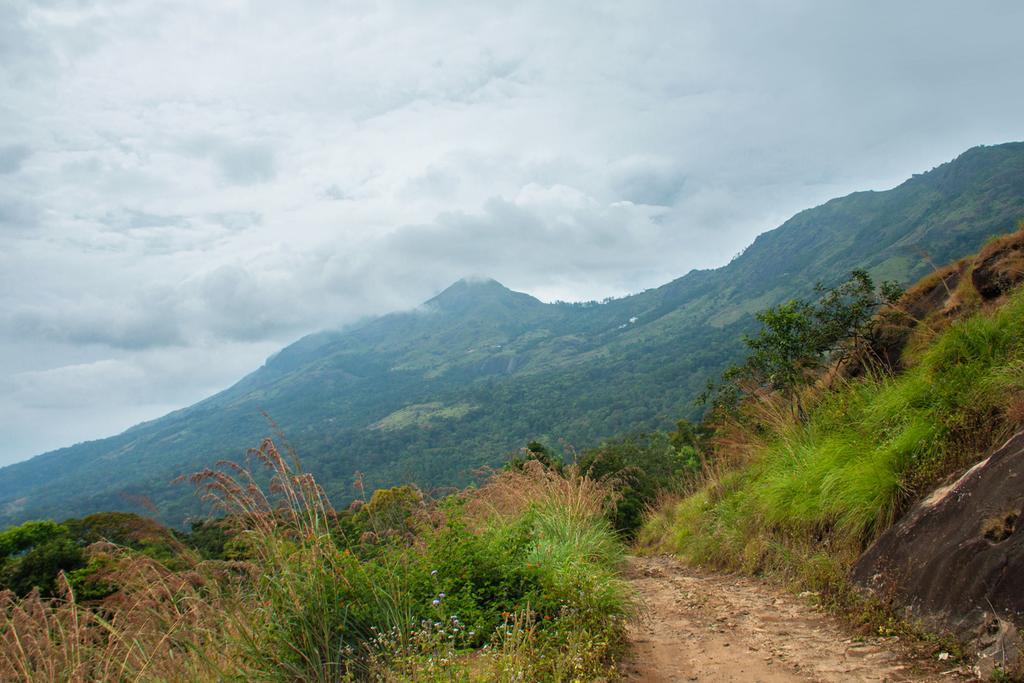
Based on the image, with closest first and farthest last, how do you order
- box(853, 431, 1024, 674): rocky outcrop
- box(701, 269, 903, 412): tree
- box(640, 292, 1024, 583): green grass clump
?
box(853, 431, 1024, 674): rocky outcrop, box(640, 292, 1024, 583): green grass clump, box(701, 269, 903, 412): tree

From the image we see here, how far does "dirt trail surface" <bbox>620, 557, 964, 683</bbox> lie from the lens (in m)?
3.59

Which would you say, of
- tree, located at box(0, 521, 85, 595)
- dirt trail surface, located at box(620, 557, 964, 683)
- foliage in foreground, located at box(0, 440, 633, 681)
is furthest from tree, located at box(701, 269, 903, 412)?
tree, located at box(0, 521, 85, 595)

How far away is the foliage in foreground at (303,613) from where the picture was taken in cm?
340

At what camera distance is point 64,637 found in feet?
11.2

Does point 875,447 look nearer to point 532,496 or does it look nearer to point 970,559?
point 970,559

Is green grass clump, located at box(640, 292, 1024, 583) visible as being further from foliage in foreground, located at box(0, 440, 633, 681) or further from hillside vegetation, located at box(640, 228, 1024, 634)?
foliage in foreground, located at box(0, 440, 633, 681)

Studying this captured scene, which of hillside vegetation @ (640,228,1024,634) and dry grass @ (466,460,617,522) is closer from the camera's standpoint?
hillside vegetation @ (640,228,1024,634)

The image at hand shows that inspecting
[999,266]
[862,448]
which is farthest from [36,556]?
[999,266]

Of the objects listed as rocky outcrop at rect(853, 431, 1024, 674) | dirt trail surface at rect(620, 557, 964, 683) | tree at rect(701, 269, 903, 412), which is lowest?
dirt trail surface at rect(620, 557, 964, 683)

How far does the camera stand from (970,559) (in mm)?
3537

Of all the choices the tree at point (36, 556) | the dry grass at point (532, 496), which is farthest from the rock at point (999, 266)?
the tree at point (36, 556)

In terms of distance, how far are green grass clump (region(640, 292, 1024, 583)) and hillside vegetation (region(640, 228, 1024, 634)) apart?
11 millimetres

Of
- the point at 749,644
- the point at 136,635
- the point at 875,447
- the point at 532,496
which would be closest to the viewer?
the point at 136,635

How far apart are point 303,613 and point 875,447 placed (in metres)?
4.92
